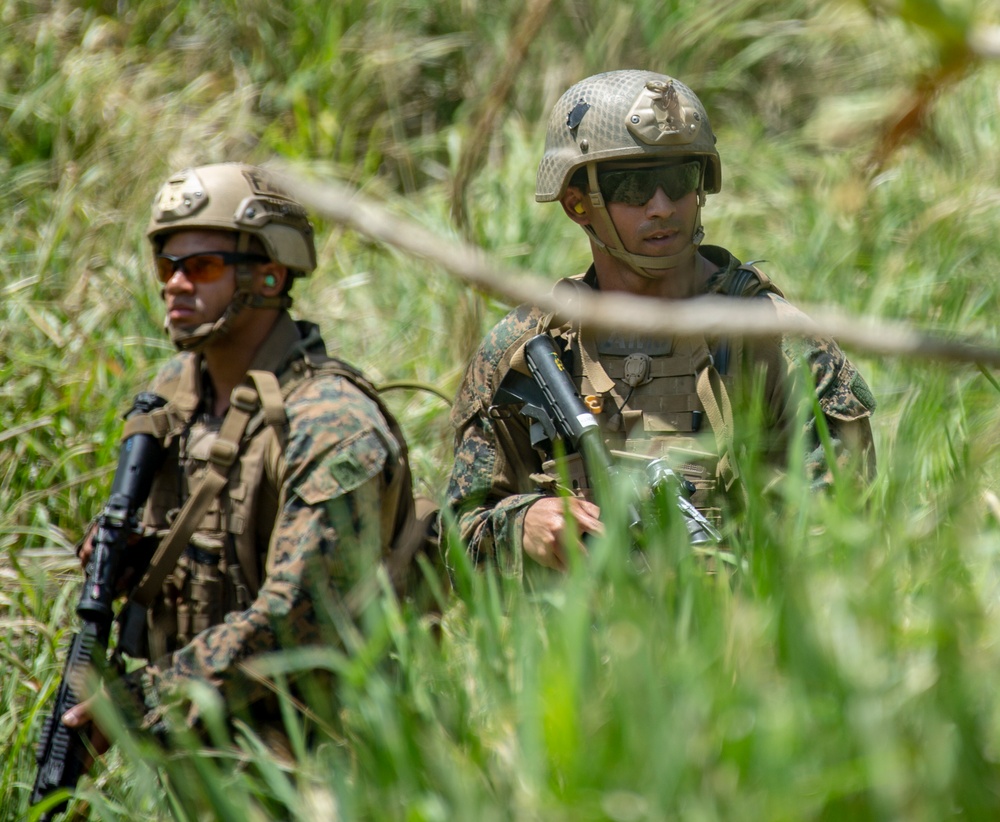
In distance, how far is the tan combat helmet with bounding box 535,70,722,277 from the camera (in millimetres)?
3285

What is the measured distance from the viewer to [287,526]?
3.23m

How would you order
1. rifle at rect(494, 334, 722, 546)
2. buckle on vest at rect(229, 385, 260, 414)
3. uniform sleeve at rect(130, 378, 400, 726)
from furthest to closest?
buckle on vest at rect(229, 385, 260, 414), uniform sleeve at rect(130, 378, 400, 726), rifle at rect(494, 334, 722, 546)

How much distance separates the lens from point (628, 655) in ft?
5.20

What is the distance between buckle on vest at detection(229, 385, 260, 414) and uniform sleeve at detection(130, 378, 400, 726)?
157mm

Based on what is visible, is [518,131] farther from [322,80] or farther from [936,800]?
[936,800]

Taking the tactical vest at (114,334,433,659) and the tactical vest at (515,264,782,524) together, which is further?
the tactical vest at (114,334,433,659)

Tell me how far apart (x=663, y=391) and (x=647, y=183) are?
55 centimetres

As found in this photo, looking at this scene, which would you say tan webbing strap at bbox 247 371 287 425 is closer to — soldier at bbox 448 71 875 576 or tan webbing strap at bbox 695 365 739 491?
soldier at bbox 448 71 875 576

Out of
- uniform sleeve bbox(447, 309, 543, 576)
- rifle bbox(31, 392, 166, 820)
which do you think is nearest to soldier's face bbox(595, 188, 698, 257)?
uniform sleeve bbox(447, 309, 543, 576)

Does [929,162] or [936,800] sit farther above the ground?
[936,800]

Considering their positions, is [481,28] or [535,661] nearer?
[535,661]

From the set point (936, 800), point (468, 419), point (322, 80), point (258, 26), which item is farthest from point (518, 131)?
point (936, 800)

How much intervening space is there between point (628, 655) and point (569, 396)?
1.49m

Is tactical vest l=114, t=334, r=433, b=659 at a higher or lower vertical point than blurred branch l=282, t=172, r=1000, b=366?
lower
